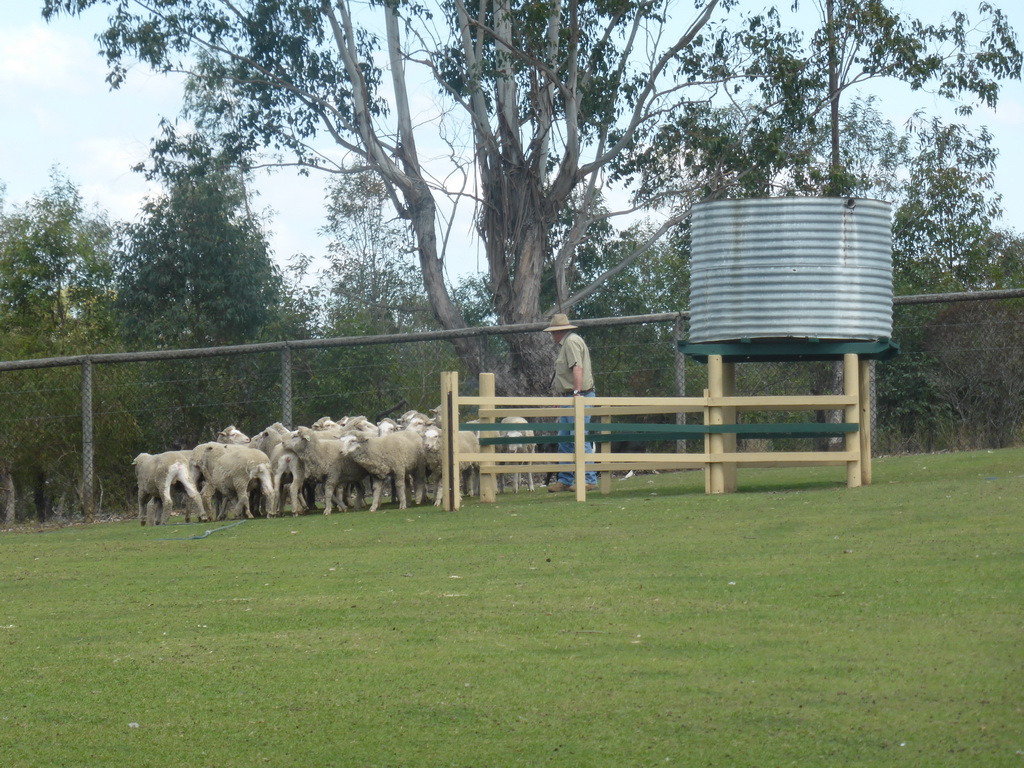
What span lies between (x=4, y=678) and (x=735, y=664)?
2.77 m

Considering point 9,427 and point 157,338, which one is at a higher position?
point 157,338

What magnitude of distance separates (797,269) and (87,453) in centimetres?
826

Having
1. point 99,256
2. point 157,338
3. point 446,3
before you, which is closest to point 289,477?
point 446,3

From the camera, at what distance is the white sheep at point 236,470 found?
12828 mm

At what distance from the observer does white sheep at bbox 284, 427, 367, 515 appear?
12.9m

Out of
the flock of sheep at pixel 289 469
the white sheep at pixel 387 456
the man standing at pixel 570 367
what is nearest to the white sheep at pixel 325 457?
the flock of sheep at pixel 289 469

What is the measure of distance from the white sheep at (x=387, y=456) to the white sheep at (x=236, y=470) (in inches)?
33.9

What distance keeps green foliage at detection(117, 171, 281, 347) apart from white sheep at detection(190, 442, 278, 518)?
1851cm

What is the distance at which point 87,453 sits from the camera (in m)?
15.0

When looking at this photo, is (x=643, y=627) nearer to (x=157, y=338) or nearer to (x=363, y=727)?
(x=363, y=727)

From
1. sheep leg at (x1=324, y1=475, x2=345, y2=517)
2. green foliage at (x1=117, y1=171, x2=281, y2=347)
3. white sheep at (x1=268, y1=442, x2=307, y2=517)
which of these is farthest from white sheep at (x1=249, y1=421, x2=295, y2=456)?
green foliage at (x1=117, y1=171, x2=281, y2=347)

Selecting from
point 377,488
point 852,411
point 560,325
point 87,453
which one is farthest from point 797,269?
point 87,453

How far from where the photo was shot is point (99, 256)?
154 ft

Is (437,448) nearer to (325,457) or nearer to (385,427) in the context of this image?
(385,427)
